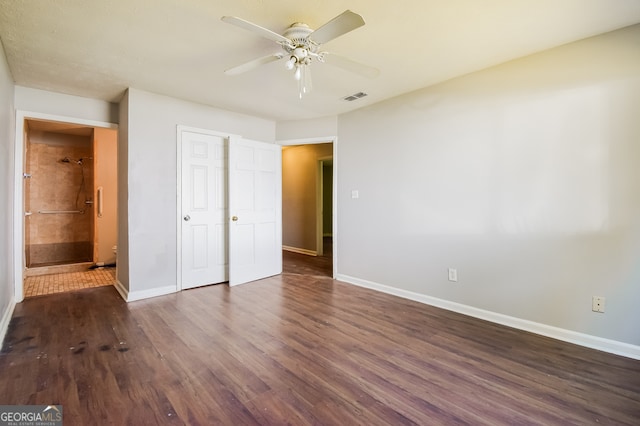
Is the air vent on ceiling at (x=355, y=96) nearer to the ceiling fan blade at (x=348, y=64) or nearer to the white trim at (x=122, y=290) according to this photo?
the ceiling fan blade at (x=348, y=64)

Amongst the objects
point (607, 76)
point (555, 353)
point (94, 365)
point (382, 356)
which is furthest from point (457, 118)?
point (94, 365)

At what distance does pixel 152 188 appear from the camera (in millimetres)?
3490

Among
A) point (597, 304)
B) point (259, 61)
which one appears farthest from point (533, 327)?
point (259, 61)

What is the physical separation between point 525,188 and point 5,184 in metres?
4.60

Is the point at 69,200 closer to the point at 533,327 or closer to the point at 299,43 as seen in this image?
the point at 299,43

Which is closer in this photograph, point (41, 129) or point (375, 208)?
point (375, 208)

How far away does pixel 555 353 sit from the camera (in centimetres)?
222

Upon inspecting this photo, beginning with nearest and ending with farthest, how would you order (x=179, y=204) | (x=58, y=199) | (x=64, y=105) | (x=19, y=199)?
(x=19, y=199) → (x=64, y=105) → (x=179, y=204) → (x=58, y=199)

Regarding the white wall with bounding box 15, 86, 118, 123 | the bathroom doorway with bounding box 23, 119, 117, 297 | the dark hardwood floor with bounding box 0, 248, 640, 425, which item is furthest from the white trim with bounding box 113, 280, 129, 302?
the white wall with bounding box 15, 86, 118, 123

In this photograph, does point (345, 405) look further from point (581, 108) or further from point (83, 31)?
point (83, 31)

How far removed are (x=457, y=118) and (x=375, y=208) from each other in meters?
1.38

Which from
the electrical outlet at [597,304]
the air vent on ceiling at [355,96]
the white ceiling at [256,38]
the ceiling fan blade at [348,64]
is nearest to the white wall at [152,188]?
the white ceiling at [256,38]

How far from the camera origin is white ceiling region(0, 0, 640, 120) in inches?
74.9

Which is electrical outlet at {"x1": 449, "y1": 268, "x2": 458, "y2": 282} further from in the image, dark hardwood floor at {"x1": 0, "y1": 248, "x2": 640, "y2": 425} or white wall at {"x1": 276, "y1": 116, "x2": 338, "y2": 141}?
white wall at {"x1": 276, "y1": 116, "x2": 338, "y2": 141}
